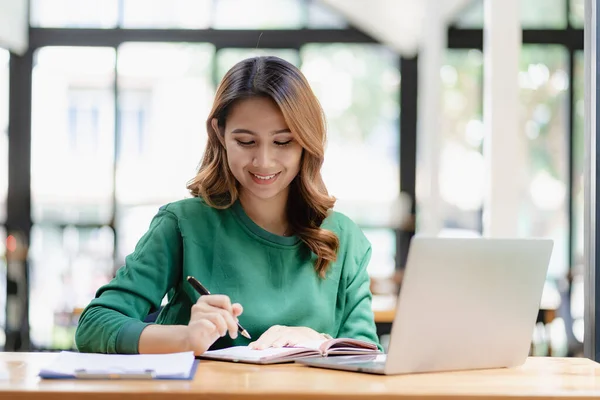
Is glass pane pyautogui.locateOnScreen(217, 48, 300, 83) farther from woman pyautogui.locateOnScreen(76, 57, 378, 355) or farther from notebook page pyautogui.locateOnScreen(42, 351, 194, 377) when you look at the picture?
notebook page pyautogui.locateOnScreen(42, 351, 194, 377)

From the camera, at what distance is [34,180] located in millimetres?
8180

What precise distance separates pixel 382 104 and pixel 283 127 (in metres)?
6.27

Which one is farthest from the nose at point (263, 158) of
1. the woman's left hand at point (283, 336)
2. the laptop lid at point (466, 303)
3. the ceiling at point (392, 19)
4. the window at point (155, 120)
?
the window at point (155, 120)

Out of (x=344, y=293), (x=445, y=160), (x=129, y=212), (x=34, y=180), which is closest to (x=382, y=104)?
(x=445, y=160)

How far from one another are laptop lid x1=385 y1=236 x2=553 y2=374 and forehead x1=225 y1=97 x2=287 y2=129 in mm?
640

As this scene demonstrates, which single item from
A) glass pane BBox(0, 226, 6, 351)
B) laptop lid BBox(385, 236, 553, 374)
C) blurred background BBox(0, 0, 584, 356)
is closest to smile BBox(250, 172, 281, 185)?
laptop lid BBox(385, 236, 553, 374)

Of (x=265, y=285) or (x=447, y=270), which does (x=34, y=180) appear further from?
(x=447, y=270)

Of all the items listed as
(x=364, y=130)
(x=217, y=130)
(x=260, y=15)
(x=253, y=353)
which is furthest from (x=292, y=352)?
(x=260, y=15)

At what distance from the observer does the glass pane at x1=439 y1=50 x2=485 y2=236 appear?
26.6 feet

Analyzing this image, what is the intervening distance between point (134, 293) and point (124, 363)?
0.41 m

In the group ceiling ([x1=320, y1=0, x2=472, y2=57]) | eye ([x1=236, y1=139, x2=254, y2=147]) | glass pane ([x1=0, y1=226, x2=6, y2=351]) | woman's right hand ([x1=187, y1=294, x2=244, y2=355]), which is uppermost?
ceiling ([x1=320, y1=0, x2=472, y2=57])

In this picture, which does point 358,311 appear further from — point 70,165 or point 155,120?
point 70,165

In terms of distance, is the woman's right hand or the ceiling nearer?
the woman's right hand

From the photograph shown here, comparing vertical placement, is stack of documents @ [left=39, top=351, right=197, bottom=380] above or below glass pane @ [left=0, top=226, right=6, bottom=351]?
above
